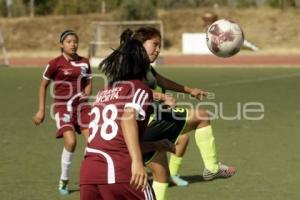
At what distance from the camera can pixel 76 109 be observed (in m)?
7.70

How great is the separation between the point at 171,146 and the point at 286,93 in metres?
13.9

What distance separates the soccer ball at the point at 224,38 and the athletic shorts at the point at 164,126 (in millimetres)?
1165

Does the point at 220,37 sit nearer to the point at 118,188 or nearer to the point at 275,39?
the point at 118,188

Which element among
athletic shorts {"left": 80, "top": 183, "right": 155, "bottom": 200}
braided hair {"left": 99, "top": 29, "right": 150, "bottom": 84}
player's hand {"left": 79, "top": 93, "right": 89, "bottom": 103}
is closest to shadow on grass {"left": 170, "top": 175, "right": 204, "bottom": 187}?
player's hand {"left": 79, "top": 93, "right": 89, "bottom": 103}

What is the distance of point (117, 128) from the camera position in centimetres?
410

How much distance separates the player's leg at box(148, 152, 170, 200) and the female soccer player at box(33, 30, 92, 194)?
1.37 m

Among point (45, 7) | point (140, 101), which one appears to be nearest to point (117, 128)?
point (140, 101)

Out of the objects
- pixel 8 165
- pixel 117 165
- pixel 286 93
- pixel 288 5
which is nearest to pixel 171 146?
pixel 117 165

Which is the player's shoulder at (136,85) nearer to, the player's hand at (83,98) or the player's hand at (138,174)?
the player's hand at (138,174)

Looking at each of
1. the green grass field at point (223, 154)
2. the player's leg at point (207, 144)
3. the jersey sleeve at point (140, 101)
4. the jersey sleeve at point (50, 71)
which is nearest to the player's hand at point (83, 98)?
the jersey sleeve at point (50, 71)

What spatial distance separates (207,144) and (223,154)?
6.06 feet

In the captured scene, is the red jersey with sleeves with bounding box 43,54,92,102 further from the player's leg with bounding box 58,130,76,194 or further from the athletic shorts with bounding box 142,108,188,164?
the athletic shorts with bounding box 142,108,188,164

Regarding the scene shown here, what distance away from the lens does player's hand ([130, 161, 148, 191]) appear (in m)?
3.89

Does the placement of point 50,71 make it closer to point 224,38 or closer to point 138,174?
point 224,38
